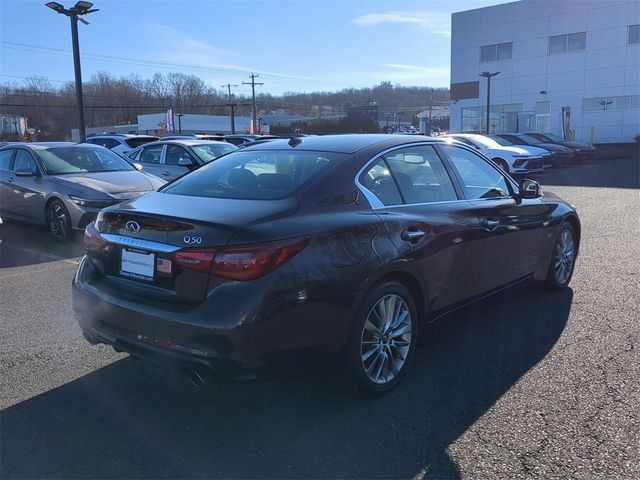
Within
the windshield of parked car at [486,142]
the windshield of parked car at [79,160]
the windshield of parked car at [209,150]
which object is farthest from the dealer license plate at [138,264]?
the windshield of parked car at [486,142]

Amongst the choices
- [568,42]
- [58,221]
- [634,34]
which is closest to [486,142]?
[58,221]

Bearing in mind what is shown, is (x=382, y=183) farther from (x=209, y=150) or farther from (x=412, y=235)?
(x=209, y=150)

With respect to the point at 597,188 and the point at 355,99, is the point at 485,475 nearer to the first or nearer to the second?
the point at 597,188

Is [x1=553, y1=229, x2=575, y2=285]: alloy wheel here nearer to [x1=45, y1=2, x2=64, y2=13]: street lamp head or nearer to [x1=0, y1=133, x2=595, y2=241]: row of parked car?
[x1=0, y1=133, x2=595, y2=241]: row of parked car

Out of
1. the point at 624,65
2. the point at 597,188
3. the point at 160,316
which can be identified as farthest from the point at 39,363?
the point at 624,65

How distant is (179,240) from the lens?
306 cm

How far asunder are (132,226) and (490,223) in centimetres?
267

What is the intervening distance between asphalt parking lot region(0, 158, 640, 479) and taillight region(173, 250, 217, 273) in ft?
2.31

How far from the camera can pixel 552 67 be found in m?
45.6

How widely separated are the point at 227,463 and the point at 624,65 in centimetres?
4752

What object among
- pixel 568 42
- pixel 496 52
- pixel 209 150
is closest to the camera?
pixel 209 150

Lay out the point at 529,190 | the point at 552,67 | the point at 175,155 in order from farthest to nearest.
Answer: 1. the point at 552,67
2. the point at 175,155
3. the point at 529,190

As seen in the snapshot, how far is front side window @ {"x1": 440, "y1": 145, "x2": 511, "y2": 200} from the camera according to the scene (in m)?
4.46

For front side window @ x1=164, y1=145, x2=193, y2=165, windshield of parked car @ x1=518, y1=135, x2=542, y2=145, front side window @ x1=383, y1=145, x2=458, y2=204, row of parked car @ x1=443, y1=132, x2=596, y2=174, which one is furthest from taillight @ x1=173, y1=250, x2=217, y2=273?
windshield of parked car @ x1=518, y1=135, x2=542, y2=145
